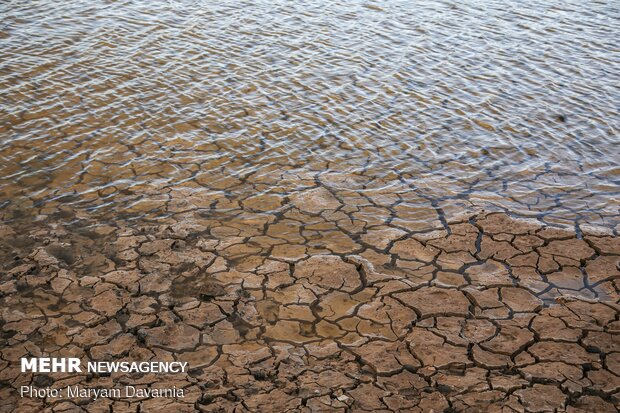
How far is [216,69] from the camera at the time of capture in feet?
34.1

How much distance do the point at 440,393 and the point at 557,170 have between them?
14.0 ft

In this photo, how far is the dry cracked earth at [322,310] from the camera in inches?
191

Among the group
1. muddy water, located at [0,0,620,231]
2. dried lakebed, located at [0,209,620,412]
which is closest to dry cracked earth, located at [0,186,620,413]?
dried lakebed, located at [0,209,620,412]

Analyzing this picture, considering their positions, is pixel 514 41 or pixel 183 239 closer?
pixel 183 239

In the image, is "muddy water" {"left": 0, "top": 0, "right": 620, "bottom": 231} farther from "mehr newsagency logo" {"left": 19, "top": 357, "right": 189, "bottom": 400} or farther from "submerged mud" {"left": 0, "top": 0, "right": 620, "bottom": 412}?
"mehr newsagency logo" {"left": 19, "top": 357, "right": 189, "bottom": 400}

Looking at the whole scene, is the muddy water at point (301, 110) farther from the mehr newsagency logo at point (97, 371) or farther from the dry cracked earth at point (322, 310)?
the mehr newsagency logo at point (97, 371)

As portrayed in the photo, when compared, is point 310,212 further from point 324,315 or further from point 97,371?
point 97,371

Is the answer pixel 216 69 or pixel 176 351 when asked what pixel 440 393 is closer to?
pixel 176 351

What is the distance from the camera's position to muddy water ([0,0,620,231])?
293 inches

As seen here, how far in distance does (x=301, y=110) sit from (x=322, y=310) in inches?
169

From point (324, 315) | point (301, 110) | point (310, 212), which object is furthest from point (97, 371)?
point (301, 110)

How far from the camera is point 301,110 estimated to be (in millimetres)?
9328

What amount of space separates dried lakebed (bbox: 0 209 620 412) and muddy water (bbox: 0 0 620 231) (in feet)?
1.83

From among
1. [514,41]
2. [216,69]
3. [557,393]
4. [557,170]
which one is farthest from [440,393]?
[514,41]
